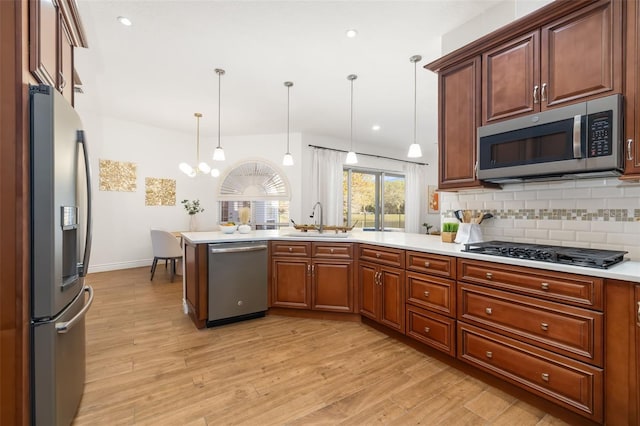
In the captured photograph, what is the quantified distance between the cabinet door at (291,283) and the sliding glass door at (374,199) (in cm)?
373

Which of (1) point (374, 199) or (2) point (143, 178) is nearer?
(2) point (143, 178)

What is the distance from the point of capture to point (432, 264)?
226 cm

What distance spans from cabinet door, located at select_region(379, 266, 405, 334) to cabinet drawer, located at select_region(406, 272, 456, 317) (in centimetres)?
9

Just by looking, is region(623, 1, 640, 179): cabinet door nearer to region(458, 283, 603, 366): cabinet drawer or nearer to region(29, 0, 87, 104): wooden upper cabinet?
region(458, 283, 603, 366): cabinet drawer

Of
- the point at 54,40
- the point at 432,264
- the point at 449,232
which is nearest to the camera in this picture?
the point at 54,40

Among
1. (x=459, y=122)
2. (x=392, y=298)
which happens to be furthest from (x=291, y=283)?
(x=459, y=122)

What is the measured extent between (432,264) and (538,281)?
695 mm

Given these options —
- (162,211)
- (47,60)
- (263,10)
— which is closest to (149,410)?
(47,60)

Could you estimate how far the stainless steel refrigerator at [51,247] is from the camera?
1207mm

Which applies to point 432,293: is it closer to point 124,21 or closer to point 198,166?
point 124,21

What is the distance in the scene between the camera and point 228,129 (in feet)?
19.4

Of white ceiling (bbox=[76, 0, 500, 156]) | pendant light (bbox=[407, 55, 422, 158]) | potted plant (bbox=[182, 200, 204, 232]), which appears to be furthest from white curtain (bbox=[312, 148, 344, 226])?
potted plant (bbox=[182, 200, 204, 232])

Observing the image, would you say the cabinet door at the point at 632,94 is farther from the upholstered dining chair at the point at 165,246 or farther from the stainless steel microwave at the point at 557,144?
the upholstered dining chair at the point at 165,246

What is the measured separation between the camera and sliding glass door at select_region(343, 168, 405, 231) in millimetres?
6840
